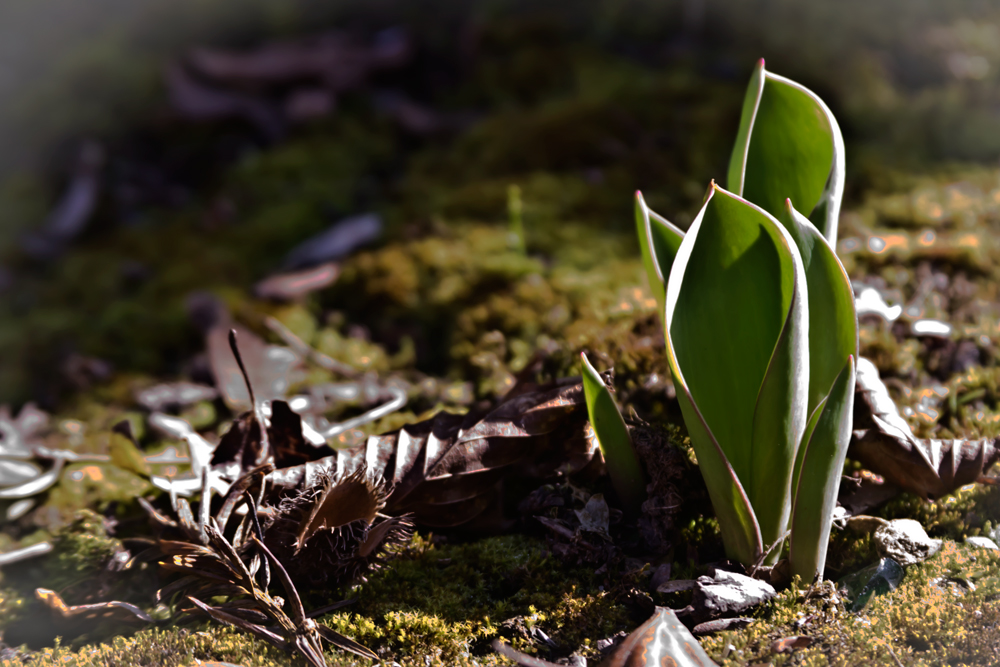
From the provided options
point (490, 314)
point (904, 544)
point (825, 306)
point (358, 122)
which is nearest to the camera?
point (825, 306)

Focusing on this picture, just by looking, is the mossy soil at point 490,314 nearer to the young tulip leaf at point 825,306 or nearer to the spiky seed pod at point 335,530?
the spiky seed pod at point 335,530

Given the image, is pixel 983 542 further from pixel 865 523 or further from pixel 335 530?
pixel 335 530

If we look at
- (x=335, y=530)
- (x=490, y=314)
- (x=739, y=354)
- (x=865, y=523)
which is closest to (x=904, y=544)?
(x=865, y=523)

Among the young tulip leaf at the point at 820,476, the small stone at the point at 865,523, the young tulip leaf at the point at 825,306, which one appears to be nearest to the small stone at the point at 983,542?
the small stone at the point at 865,523

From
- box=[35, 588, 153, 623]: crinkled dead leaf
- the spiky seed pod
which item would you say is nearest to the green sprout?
the spiky seed pod

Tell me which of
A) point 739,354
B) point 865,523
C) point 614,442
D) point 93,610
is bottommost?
point 93,610
